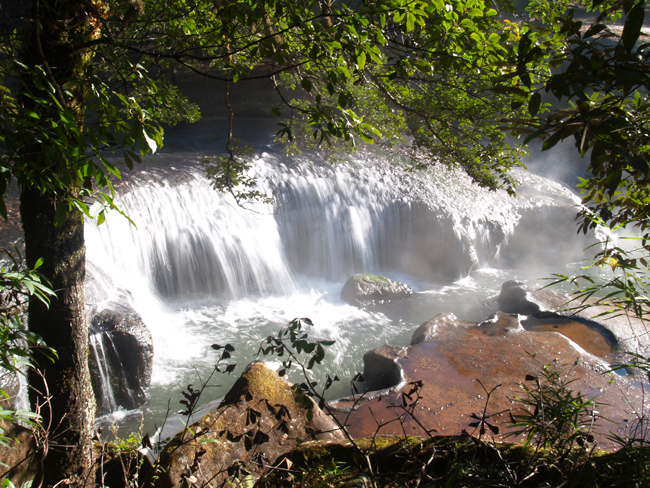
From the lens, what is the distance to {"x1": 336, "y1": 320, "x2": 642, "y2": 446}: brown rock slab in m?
4.41

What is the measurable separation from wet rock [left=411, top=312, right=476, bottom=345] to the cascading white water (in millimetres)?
1318

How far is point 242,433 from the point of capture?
7.59 feet

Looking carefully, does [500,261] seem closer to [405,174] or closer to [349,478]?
[405,174]

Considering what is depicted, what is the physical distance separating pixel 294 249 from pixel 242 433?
8.55 meters

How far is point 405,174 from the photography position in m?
12.9

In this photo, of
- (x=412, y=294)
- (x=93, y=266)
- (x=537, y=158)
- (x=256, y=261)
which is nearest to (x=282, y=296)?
(x=256, y=261)

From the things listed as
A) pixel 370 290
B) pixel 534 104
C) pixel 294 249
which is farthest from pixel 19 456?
pixel 294 249

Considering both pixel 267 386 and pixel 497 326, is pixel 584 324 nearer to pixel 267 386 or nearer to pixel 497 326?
pixel 497 326

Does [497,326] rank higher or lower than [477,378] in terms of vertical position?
lower

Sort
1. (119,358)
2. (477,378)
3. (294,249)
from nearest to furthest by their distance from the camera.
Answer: (477,378), (119,358), (294,249)

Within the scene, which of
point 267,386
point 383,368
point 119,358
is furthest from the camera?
point 383,368

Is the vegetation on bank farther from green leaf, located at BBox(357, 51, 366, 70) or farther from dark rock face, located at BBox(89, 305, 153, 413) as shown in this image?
dark rock face, located at BBox(89, 305, 153, 413)

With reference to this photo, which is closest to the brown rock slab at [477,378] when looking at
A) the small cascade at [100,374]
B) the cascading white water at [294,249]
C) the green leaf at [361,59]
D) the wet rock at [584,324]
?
the wet rock at [584,324]

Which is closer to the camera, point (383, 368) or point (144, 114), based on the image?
point (144, 114)
